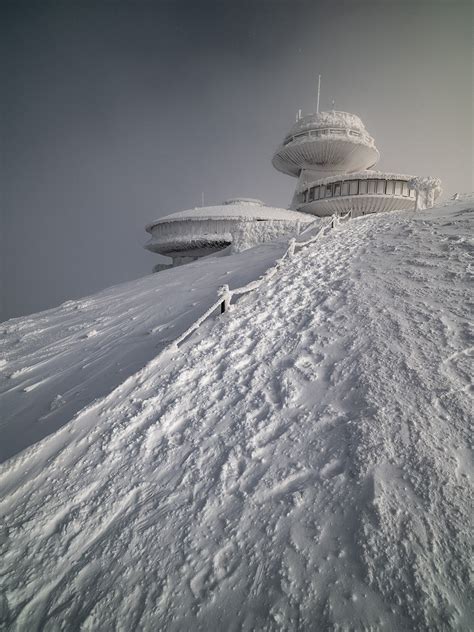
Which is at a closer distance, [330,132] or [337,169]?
[330,132]

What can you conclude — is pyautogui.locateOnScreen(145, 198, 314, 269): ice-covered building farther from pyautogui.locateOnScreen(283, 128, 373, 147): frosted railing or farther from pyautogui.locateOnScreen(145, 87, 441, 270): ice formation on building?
pyautogui.locateOnScreen(283, 128, 373, 147): frosted railing

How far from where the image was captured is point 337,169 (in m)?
30.6

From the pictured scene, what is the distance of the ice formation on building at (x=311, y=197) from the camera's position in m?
15.8

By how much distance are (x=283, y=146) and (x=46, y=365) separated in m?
30.1

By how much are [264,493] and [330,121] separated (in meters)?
32.5

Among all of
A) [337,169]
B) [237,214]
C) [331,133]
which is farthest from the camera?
[337,169]

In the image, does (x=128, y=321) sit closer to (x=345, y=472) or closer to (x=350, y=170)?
(x=345, y=472)

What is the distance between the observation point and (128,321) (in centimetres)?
740

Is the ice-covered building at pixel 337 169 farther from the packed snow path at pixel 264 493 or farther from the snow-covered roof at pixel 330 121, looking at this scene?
the packed snow path at pixel 264 493

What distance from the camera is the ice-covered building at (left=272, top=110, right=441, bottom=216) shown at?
2292cm

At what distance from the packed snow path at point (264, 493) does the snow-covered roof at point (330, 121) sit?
29128mm

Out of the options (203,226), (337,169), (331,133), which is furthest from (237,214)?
(337,169)

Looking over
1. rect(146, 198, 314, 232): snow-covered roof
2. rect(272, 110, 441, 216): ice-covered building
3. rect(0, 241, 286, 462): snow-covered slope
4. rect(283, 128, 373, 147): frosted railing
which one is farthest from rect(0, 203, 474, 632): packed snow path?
rect(283, 128, 373, 147): frosted railing

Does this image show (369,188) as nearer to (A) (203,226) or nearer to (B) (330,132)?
(B) (330,132)
